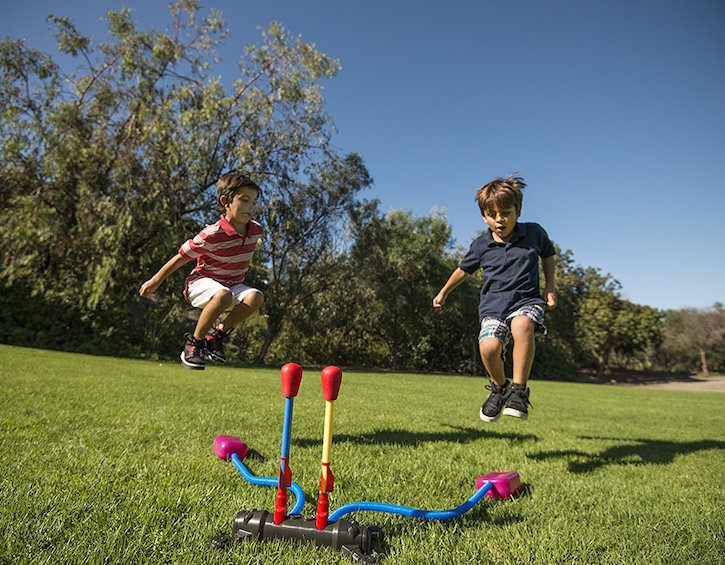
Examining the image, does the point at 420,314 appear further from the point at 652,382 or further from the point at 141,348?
the point at 652,382

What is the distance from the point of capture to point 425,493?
8.84 feet

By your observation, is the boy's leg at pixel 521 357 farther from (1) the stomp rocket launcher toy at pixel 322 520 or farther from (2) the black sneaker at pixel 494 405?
(1) the stomp rocket launcher toy at pixel 322 520

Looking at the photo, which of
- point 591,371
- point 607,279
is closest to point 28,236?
point 607,279

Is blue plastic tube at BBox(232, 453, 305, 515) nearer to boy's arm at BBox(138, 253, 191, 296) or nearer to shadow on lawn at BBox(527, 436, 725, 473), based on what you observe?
boy's arm at BBox(138, 253, 191, 296)

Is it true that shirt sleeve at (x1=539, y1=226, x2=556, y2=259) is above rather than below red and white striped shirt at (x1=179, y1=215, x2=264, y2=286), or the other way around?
above

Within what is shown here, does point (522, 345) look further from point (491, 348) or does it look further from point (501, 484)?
point (501, 484)

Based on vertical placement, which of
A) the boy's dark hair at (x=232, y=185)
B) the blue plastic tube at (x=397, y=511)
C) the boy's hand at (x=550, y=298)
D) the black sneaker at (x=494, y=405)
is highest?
the boy's dark hair at (x=232, y=185)

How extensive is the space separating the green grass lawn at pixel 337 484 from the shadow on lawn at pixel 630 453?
32mm

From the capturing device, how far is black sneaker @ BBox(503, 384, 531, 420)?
139 inches

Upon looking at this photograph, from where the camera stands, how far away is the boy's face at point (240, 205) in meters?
3.94

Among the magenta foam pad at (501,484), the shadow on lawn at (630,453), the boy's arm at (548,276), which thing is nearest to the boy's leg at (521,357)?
the boy's arm at (548,276)

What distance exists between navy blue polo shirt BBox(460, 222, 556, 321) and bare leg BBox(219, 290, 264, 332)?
1.93 m

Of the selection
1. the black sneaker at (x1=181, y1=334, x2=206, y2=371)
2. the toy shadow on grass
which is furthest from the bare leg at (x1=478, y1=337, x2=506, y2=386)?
the black sneaker at (x1=181, y1=334, x2=206, y2=371)

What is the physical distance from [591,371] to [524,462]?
3294 cm
